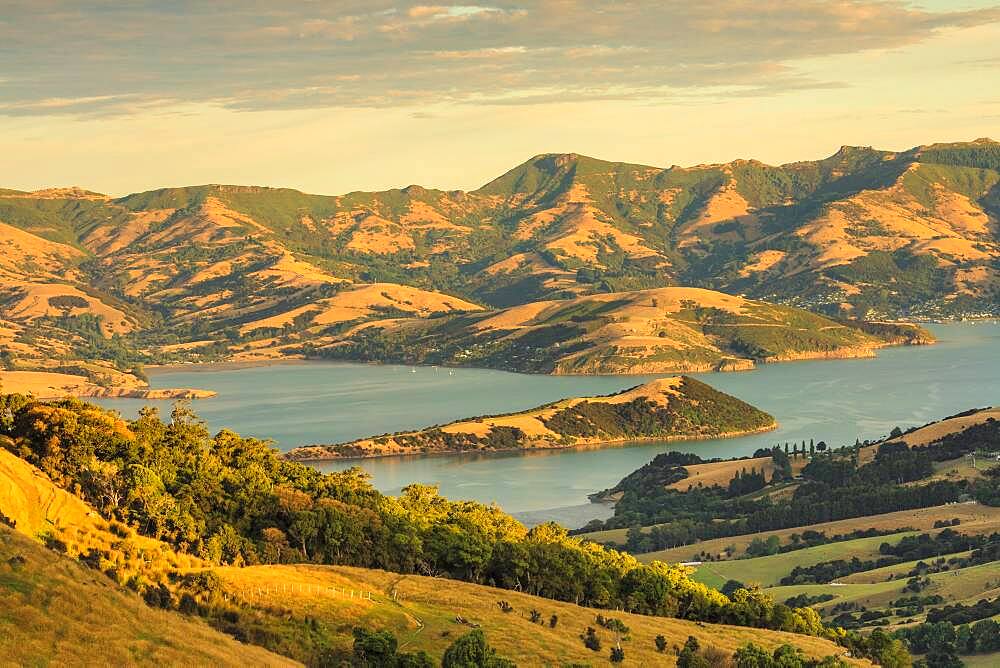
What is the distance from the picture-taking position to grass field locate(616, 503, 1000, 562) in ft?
495

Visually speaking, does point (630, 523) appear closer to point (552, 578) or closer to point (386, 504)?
point (386, 504)

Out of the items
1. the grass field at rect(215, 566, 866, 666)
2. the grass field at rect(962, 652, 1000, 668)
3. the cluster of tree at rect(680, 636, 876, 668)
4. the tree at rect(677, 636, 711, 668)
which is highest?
the grass field at rect(215, 566, 866, 666)

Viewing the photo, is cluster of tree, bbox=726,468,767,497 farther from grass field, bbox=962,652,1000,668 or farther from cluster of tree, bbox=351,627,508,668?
cluster of tree, bbox=351,627,508,668

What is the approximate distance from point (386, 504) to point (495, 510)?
1484cm

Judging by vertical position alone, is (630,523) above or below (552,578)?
below

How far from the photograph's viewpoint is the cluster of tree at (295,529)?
7319 centimetres

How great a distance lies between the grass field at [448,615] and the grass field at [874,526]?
75609 millimetres

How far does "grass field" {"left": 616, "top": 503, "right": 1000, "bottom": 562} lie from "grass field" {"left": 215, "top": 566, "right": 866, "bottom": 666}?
7561 centimetres

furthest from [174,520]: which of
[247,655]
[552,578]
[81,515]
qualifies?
[247,655]

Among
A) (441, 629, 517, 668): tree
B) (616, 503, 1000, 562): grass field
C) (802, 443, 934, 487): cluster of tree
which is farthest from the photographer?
(802, 443, 934, 487): cluster of tree

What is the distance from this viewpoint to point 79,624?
41094mm

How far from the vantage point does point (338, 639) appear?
2216 inches

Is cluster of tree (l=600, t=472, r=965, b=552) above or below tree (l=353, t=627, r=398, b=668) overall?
below

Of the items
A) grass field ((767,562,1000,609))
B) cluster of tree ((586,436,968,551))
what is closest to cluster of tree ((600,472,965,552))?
cluster of tree ((586,436,968,551))
